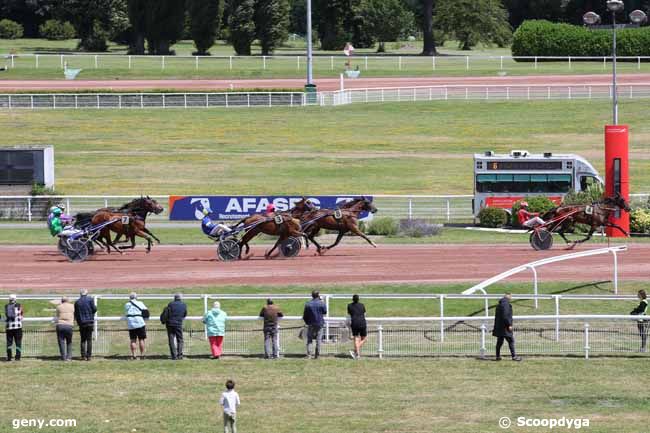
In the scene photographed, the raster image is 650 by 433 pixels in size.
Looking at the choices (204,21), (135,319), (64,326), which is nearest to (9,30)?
(204,21)

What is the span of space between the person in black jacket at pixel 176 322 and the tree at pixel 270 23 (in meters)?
65.6

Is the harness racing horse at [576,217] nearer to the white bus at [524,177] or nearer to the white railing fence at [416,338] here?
the white bus at [524,177]

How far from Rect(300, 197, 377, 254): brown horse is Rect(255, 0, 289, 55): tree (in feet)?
183

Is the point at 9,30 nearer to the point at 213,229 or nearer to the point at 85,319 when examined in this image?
the point at 213,229

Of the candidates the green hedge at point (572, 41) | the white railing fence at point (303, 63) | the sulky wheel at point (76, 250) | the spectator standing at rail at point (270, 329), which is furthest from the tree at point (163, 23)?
the spectator standing at rail at point (270, 329)

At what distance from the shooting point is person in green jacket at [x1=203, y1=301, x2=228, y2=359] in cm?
1942

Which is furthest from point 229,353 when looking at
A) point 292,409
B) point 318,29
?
point 318,29

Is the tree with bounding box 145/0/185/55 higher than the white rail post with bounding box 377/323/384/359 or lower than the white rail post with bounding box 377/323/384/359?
higher

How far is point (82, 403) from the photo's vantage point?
55.9 feet

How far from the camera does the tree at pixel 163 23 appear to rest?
81188mm

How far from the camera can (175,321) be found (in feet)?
64.1

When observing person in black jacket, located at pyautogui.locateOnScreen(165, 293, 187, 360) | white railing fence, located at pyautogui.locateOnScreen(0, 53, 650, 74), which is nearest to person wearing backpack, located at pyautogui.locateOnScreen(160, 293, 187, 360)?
person in black jacket, located at pyautogui.locateOnScreen(165, 293, 187, 360)

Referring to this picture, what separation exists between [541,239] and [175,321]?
41.8ft

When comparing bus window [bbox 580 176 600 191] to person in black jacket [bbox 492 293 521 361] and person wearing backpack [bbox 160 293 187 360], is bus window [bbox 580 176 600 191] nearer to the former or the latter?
person in black jacket [bbox 492 293 521 361]
